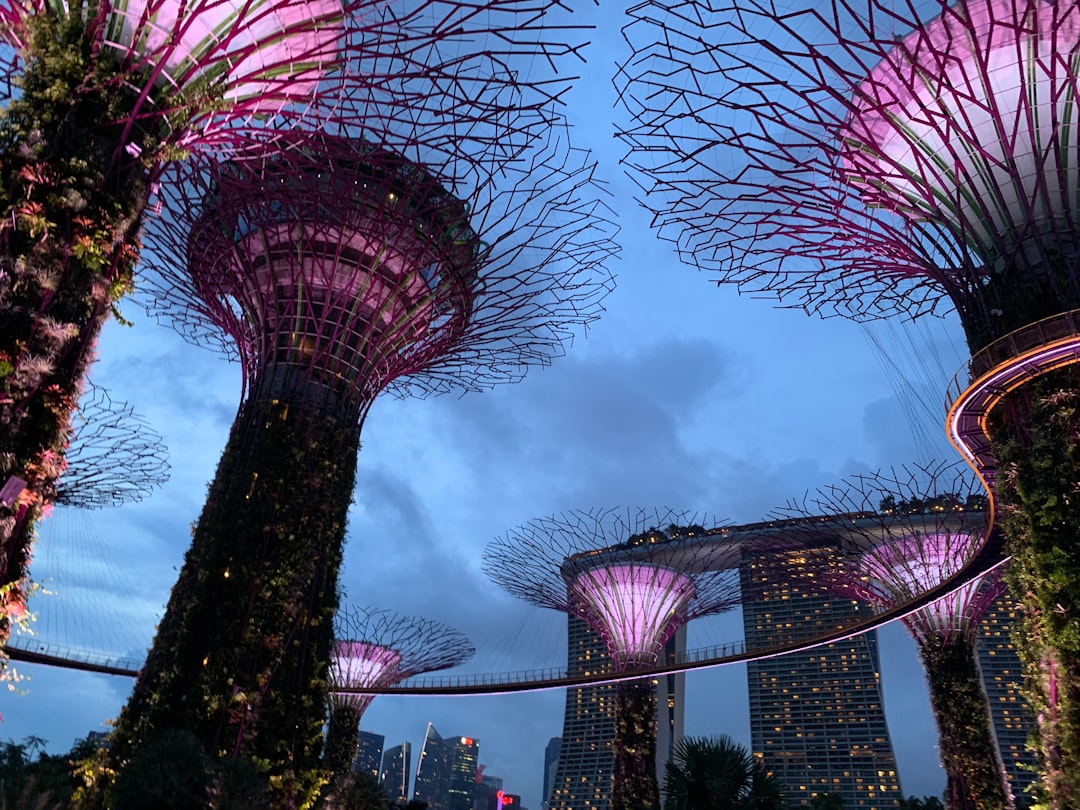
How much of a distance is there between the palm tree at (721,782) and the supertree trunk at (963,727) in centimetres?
1243

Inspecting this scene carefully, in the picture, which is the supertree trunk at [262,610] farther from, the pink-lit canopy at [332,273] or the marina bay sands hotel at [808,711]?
the marina bay sands hotel at [808,711]

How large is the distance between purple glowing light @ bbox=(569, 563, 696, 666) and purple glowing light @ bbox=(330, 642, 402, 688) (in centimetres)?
889

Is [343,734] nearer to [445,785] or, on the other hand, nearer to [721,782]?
[721,782]

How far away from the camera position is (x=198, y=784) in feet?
37.5

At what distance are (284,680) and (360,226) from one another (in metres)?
9.55

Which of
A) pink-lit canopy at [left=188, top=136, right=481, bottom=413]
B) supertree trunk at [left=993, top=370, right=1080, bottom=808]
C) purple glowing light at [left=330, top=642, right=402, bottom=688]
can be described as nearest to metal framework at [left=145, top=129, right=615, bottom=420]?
pink-lit canopy at [left=188, top=136, right=481, bottom=413]

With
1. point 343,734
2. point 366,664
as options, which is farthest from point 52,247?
point 366,664

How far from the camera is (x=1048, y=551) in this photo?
1165cm

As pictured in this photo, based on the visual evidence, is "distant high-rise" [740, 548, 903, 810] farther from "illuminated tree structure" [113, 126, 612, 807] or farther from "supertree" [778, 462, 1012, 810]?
"illuminated tree structure" [113, 126, 612, 807]

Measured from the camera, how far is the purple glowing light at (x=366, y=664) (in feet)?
112

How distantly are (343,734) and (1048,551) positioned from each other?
2804 cm

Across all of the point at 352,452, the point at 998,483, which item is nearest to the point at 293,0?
the point at 352,452

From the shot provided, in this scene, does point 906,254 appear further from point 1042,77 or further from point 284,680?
point 284,680

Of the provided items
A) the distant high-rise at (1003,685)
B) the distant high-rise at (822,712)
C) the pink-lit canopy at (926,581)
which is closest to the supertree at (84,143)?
the pink-lit canopy at (926,581)
